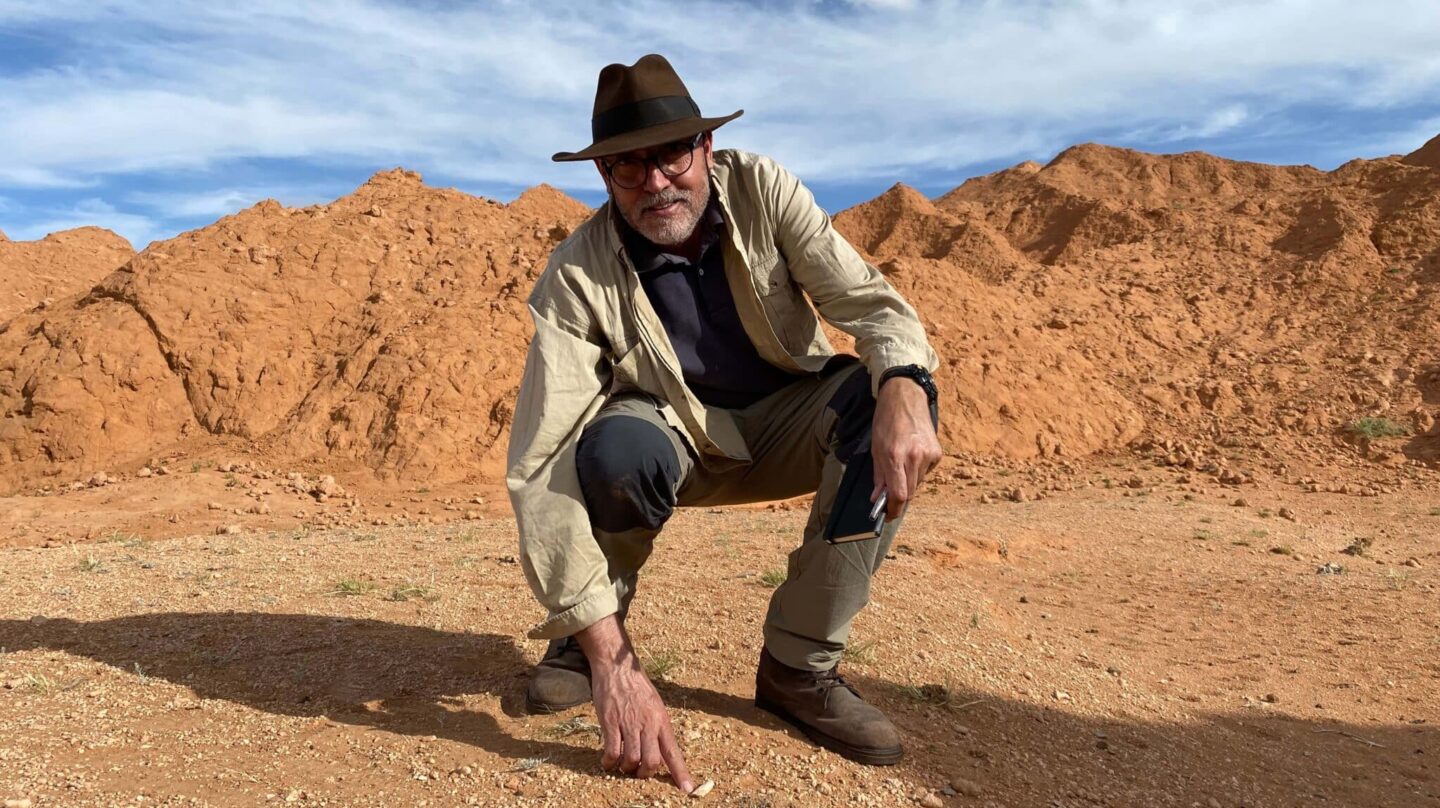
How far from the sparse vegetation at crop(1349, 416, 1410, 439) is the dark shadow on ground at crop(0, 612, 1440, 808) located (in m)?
9.13

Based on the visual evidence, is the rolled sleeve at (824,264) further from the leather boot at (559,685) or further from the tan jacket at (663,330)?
the leather boot at (559,685)

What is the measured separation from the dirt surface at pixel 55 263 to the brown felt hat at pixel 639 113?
21207mm

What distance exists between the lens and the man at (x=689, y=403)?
2457mm

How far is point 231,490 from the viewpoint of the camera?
9656 mm

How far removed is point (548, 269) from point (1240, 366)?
44.2 ft

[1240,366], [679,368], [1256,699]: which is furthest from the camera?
[1240,366]

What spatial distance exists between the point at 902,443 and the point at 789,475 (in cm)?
68

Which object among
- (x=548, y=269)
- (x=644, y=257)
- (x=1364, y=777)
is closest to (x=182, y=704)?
(x=548, y=269)

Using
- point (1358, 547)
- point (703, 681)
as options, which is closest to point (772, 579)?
point (703, 681)

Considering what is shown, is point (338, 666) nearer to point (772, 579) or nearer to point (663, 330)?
point (663, 330)

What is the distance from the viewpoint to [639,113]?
2.71 metres

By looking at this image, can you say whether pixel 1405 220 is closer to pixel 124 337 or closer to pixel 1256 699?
pixel 1256 699

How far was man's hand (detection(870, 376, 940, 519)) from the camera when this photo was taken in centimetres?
237

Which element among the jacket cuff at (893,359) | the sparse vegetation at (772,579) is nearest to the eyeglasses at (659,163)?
the jacket cuff at (893,359)
